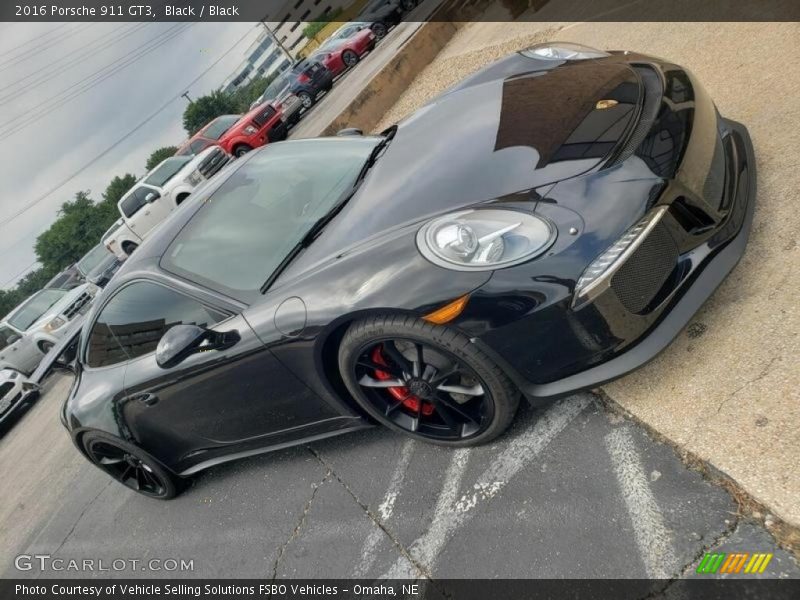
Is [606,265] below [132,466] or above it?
above

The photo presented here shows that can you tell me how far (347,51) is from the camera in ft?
56.2

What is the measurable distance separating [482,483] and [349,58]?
17.0 metres

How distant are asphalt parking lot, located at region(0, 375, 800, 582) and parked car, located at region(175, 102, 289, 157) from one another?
37.2ft

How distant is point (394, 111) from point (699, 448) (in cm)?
807

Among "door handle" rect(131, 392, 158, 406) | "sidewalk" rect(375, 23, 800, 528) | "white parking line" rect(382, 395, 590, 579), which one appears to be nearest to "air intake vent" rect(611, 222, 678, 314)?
"sidewalk" rect(375, 23, 800, 528)

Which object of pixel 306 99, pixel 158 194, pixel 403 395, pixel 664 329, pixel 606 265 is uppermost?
pixel 158 194

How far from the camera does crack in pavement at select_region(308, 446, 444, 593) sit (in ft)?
7.79

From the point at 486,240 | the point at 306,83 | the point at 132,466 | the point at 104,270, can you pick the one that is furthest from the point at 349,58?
the point at 486,240

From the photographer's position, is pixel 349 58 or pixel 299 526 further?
pixel 349 58

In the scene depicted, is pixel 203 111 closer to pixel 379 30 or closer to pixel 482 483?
pixel 379 30

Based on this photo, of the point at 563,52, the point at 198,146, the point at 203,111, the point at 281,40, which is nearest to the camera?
the point at 563,52

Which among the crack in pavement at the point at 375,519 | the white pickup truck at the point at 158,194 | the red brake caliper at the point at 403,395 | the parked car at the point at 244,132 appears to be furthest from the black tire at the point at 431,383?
the parked car at the point at 244,132

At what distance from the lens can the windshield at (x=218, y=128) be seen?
14820 mm

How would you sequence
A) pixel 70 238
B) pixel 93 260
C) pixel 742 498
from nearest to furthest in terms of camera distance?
1. pixel 742 498
2. pixel 93 260
3. pixel 70 238
